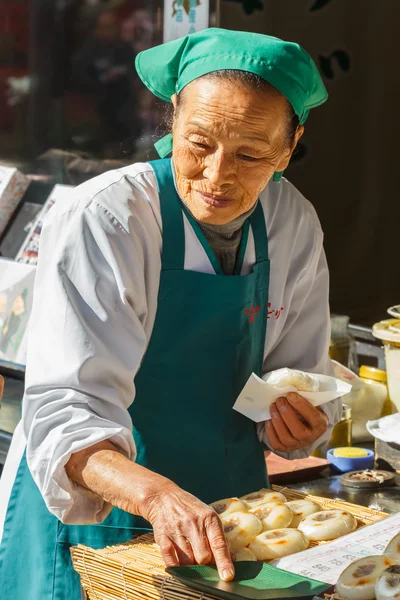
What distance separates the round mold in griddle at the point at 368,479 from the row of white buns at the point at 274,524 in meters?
0.55

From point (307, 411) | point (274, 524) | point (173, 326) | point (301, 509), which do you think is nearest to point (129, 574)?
point (274, 524)

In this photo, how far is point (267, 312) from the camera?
2217 mm

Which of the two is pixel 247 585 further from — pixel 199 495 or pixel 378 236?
pixel 378 236

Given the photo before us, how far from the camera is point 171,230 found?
2.03m

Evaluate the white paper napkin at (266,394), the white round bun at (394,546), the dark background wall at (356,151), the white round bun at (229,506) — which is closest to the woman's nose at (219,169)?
the white paper napkin at (266,394)

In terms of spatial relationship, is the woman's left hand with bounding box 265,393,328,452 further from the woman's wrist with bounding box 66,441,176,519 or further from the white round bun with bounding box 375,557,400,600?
the white round bun with bounding box 375,557,400,600

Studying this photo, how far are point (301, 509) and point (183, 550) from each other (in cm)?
39

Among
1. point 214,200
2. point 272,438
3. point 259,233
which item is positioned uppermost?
point 214,200

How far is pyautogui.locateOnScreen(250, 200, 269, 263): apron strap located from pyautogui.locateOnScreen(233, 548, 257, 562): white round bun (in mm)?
742

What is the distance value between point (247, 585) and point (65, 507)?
41 centimetres

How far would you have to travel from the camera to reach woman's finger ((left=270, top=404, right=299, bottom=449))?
2.15m

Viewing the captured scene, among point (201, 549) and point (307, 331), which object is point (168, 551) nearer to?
point (201, 549)

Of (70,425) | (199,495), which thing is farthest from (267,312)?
(70,425)

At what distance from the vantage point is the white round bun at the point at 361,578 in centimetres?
150
